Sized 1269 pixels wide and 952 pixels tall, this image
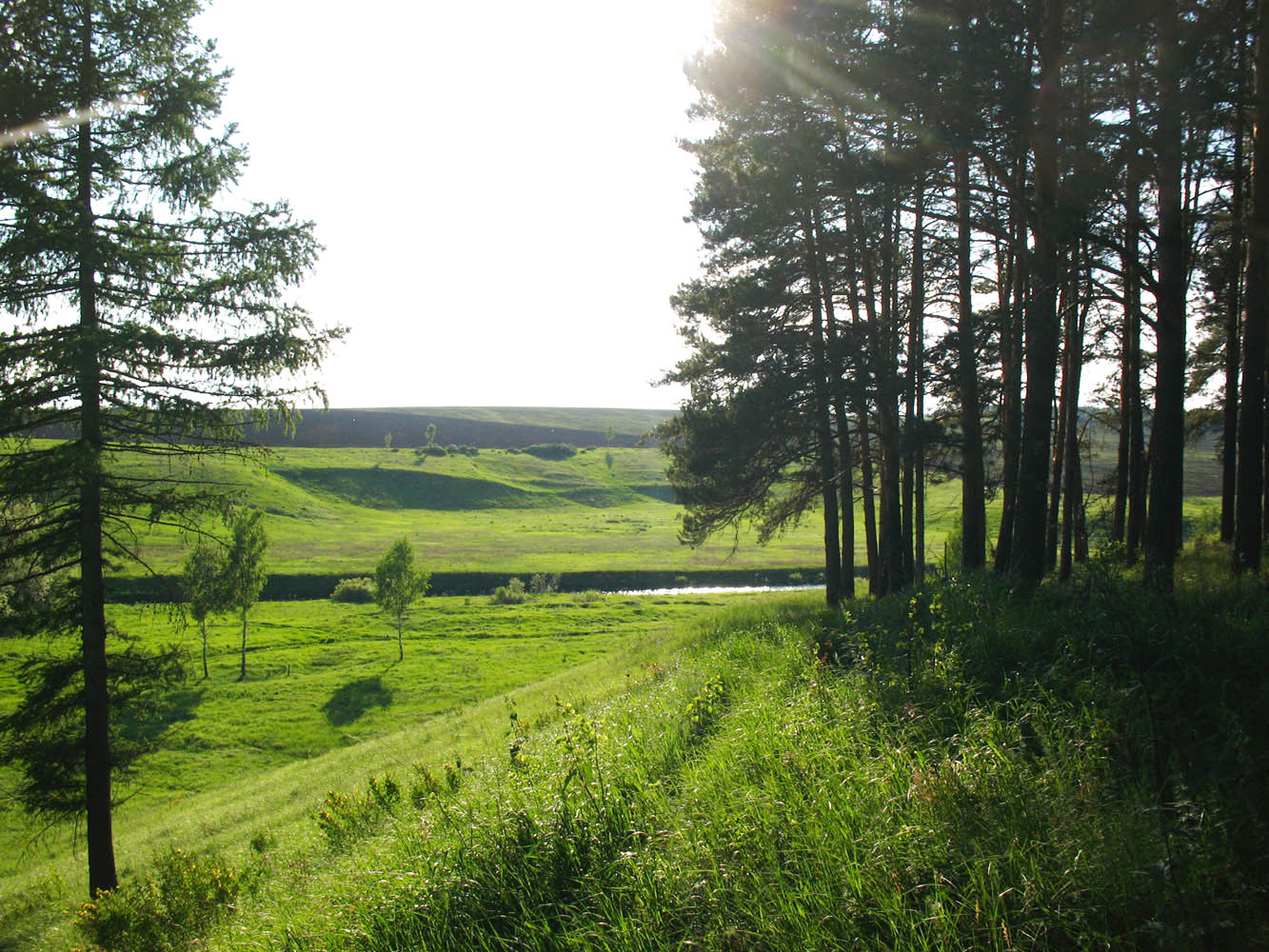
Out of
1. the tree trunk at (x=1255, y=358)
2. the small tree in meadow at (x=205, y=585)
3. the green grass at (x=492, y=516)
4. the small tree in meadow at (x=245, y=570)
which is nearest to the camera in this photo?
the tree trunk at (x=1255, y=358)

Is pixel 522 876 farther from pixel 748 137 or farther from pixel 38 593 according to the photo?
pixel 38 593

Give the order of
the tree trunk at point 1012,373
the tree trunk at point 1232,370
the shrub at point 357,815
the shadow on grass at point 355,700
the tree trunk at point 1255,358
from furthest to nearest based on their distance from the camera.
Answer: the shadow on grass at point 355,700 < the tree trunk at point 1232,370 < the tree trunk at point 1012,373 < the tree trunk at point 1255,358 < the shrub at point 357,815

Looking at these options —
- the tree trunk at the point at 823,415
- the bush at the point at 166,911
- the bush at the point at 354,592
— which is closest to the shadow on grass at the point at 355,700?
the tree trunk at the point at 823,415

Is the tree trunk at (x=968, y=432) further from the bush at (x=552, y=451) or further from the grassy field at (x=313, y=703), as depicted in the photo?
the bush at (x=552, y=451)

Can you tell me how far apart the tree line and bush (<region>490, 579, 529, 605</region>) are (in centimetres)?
3752

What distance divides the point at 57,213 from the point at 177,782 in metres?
19.7

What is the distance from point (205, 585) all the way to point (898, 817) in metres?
37.7

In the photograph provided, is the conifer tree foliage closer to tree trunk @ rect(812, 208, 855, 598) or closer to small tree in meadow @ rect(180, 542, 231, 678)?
tree trunk @ rect(812, 208, 855, 598)

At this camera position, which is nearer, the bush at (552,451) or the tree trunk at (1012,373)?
→ the tree trunk at (1012,373)

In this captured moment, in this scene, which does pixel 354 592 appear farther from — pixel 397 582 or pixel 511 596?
pixel 397 582

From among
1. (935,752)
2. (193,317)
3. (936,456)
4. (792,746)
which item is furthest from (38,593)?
(936,456)

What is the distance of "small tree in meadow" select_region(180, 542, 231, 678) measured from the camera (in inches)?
1307

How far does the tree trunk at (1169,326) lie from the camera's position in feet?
26.9

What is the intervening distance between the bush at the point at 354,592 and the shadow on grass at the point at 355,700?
22.7 m
